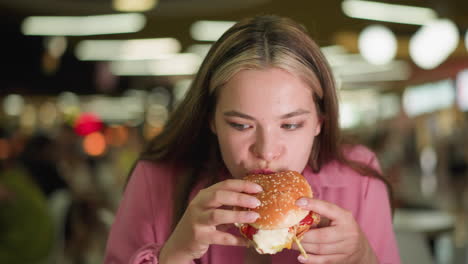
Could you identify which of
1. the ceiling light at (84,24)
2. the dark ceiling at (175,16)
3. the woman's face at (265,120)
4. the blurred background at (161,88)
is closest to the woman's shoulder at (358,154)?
the blurred background at (161,88)

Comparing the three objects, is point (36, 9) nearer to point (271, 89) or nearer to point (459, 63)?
point (271, 89)

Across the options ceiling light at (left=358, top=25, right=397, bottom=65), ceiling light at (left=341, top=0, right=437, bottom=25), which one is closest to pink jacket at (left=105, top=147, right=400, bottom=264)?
ceiling light at (left=358, top=25, right=397, bottom=65)

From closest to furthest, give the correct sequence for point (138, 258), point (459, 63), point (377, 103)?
point (138, 258) → point (459, 63) → point (377, 103)

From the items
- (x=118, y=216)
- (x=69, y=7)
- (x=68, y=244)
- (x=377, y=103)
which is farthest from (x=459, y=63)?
(x=118, y=216)

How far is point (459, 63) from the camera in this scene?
547 inches

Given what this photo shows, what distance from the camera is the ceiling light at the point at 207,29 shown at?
9.67m

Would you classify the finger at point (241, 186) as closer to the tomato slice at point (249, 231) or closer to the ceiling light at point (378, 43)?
the tomato slice at point (249, 231)

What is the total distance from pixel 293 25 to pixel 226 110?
0.39 meters

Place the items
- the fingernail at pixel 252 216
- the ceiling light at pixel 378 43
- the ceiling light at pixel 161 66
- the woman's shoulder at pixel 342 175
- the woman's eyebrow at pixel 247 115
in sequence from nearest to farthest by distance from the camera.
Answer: the fingernail at pixel 252 216 → the woman's eyebrow at pixel 247 115 → the woman's shoulder at pixel 342 175 → the ceiling light at pixel 378 43 → the ceiling light at pixel 161 66

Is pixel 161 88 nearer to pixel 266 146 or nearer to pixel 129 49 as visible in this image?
pixel 129 49

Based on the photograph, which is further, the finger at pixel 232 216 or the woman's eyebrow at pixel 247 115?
the woman's eyebrow at pixel 247 115

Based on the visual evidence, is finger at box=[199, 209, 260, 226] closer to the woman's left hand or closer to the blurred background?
the woman's left hand

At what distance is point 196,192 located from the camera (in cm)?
173

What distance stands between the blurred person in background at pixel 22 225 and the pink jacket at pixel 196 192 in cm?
228
